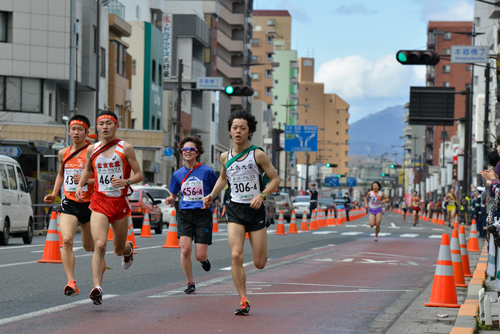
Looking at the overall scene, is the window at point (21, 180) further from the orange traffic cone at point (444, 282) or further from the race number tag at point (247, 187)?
the orange traffic cone at point (444, 282)

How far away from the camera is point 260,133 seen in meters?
114

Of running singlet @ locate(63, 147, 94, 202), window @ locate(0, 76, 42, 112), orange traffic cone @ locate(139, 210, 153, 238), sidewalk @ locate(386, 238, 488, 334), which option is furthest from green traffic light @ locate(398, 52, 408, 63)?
window @ locate(0, 76, 42, 112)

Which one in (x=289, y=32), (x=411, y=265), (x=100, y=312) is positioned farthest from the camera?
(x=289, y=32)

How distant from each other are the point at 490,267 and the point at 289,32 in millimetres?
164878

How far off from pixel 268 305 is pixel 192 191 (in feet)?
5.70

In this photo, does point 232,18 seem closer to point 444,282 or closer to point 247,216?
point 444,282

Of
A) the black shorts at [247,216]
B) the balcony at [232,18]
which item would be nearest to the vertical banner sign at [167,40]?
the balcony at [232,18]

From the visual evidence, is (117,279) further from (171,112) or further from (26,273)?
(171,112)

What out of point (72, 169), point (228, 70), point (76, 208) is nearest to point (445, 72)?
point (228, 70)

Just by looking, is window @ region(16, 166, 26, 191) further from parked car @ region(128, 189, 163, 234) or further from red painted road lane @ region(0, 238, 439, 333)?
red painted road lane @ region(0, 238, 439, 333)

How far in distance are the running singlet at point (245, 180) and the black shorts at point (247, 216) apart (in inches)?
2.6

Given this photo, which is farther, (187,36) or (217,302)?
(187,36)

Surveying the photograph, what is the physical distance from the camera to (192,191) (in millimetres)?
9961

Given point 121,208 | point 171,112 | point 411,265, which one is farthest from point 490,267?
point 171,112
